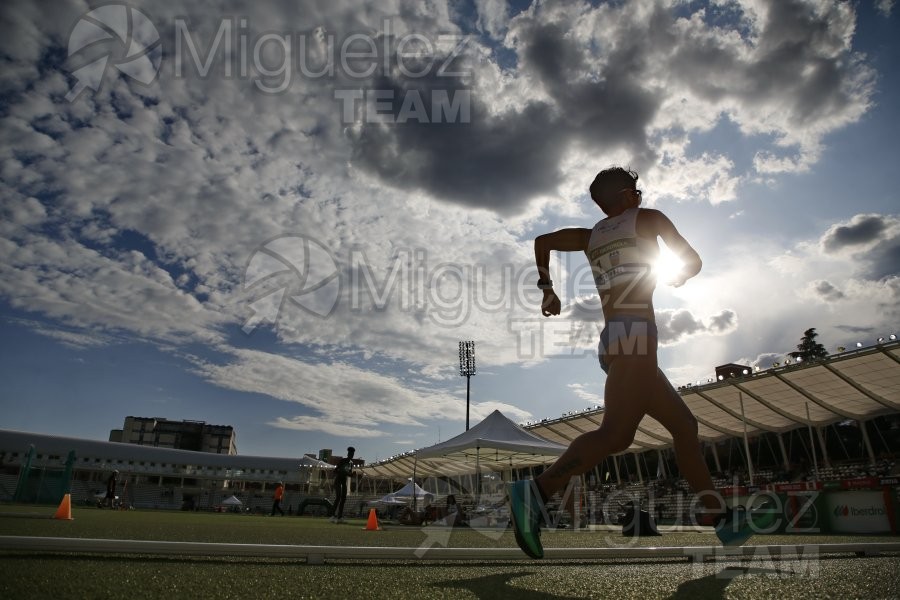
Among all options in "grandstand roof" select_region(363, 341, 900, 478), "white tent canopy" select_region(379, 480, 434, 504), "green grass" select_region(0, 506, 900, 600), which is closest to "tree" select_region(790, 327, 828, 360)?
"grandstand roof" select_region(363, 341, 900, 478)

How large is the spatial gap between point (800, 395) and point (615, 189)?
25.6 metres

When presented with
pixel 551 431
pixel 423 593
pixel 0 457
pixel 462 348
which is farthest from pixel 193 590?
pixel 0 457

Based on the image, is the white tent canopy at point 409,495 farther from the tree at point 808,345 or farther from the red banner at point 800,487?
the tree at point 808,345

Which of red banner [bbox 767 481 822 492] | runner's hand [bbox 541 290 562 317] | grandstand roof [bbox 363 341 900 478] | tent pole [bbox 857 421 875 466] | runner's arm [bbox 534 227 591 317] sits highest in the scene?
grandstand roof [bbox 363 341 900 478]

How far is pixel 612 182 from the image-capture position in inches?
135

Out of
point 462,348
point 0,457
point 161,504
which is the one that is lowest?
point 161,504

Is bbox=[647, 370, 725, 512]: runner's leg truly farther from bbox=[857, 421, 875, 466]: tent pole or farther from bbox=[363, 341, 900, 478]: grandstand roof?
bbox=[857, 421, 875, 466]: tent pole

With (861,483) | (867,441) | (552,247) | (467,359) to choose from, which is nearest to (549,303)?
(552,247)

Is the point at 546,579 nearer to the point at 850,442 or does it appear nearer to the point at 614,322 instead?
the point at 614,322

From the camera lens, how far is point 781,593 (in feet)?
7.20

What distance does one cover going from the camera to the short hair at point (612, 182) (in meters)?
3.41

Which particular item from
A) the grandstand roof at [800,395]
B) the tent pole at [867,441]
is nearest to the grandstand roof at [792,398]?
the grandstand roof at [800,395]

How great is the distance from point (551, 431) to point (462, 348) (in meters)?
22.9

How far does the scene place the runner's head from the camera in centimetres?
333
